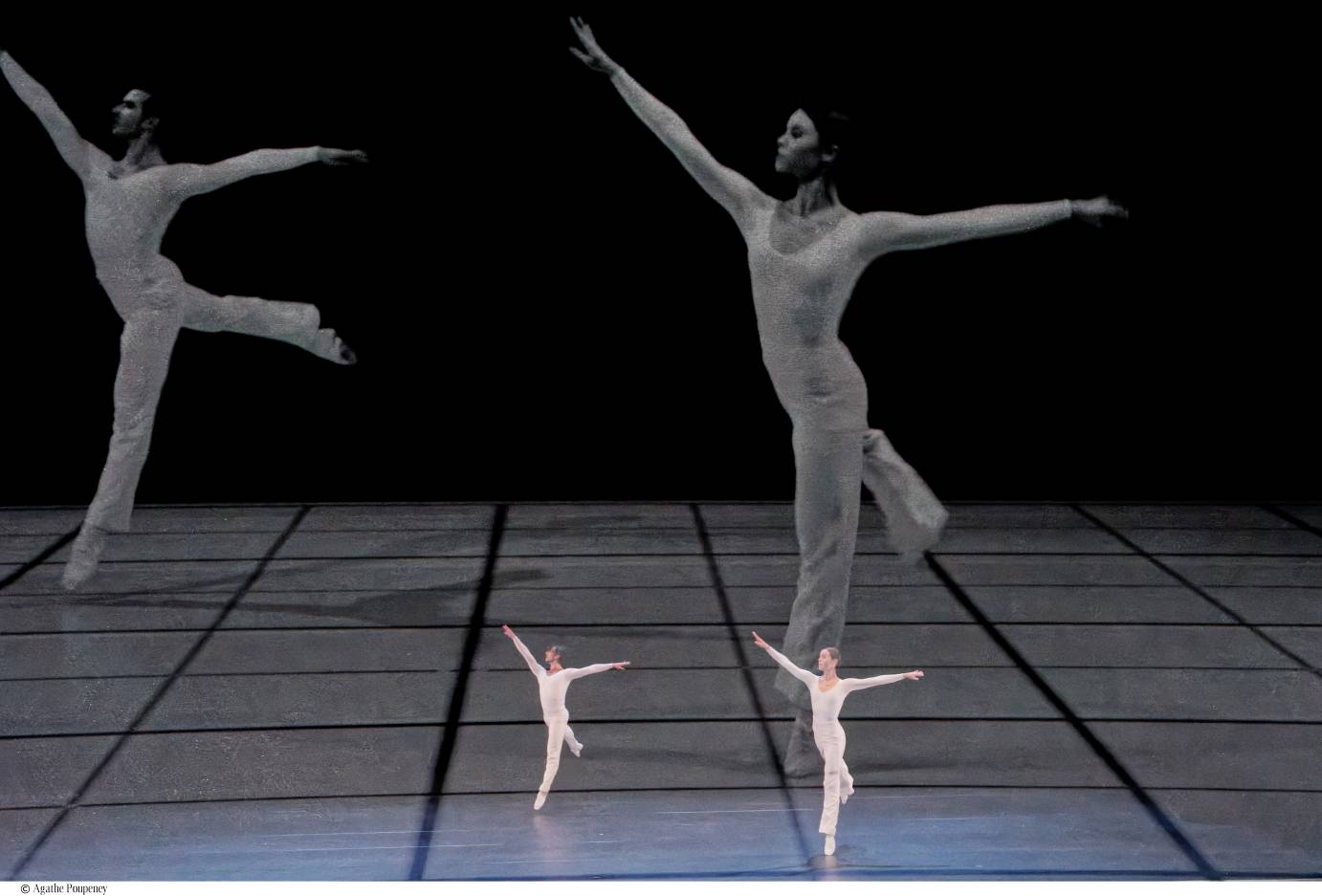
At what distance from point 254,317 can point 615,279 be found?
191 centimetres

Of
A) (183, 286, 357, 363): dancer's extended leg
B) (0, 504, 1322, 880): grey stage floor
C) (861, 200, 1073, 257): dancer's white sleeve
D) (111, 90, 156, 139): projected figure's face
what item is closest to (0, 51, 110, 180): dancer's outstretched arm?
(111, 90, 156, 139): projected figure's face

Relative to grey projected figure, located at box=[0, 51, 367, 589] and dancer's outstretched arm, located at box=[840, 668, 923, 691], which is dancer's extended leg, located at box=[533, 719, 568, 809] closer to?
dancer's outstretched arm, located at box=[840, 668, 923, 691]

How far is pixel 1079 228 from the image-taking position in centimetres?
709

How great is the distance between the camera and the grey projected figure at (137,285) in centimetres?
576

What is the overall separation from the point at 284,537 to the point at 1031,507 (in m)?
3.16

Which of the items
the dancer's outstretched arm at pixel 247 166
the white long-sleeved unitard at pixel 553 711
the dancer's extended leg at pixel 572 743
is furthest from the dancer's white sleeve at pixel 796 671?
the dancer's outstretched arm at pixel 247 166

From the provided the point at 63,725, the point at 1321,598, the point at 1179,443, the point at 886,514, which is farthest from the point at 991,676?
the point at 1179,443

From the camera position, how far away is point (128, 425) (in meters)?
5.98

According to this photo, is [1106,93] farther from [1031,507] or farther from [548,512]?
[548,512]

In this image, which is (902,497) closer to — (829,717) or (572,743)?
(829,717)

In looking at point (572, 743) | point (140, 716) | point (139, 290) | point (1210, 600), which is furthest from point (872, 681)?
point (139, 290)

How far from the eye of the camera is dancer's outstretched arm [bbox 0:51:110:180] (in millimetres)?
5730

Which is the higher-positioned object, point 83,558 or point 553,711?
point 553,711
